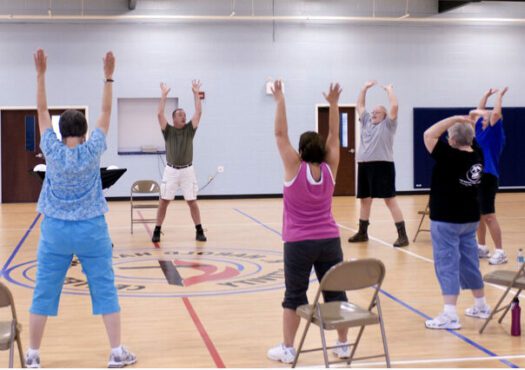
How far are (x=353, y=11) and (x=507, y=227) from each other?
7945 mm

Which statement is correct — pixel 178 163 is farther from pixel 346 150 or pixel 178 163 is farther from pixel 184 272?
pixel 346 150

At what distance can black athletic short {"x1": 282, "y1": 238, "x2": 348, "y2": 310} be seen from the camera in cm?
464

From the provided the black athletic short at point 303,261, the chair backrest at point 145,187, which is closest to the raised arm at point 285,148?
the black athletic short at point 303,261

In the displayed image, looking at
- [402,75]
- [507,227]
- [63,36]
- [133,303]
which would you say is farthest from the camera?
[402,75]

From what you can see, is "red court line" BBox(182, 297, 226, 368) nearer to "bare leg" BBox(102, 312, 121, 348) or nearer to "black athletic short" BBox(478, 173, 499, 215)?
"bare leg" BBox(102, 312, 121, 348)

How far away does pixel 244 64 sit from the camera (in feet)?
57.7

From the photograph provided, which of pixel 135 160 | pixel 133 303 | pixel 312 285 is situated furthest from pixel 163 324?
pixel 135 160

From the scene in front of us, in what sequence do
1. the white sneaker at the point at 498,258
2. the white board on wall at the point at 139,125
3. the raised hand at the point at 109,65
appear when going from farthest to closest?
the white board on wall at the point at 139,125, the white sneaker at the point at 498,258, the raised hand at the point at 109,65

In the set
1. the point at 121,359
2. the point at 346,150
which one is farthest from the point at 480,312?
the point at 346,150

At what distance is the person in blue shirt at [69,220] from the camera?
14.6ft

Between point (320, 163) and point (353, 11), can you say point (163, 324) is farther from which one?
point (353, 11)

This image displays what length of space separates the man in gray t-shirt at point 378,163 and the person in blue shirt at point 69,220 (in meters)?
5.68

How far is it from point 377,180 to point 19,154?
399 inches

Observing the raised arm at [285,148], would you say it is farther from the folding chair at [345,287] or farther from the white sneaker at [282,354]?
the white sneaker at [282,354]
